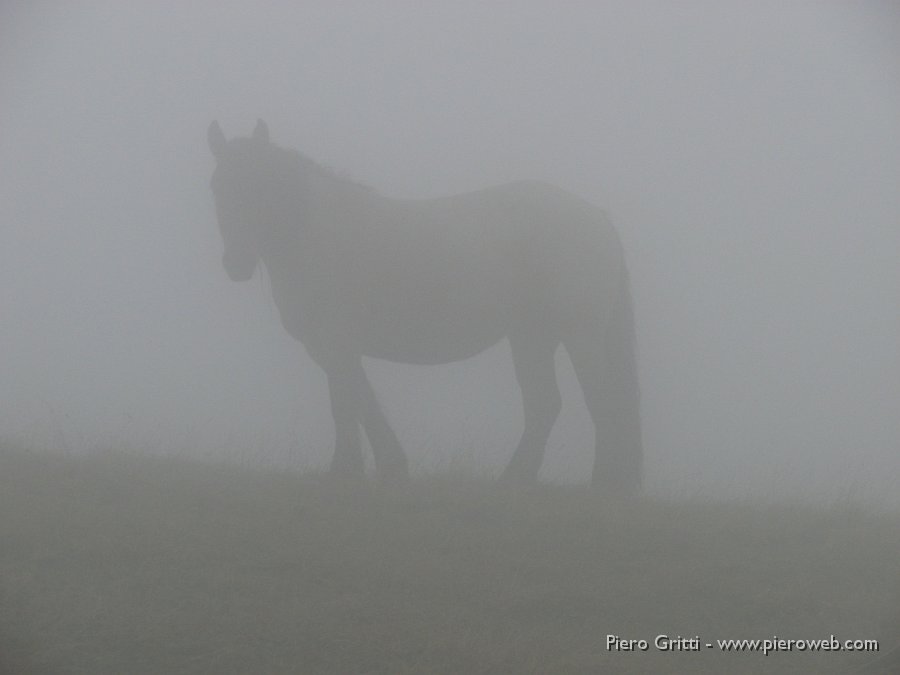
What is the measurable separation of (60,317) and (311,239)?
9.37 meters

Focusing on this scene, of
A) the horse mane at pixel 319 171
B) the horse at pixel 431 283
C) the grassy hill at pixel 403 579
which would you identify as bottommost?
the grassy hill at pixel 403 579

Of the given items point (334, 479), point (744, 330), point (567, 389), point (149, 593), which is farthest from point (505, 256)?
point (744, 330)

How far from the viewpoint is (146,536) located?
5211 millimetres

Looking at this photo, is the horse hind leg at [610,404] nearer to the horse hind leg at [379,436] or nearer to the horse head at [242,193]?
the horse hind leg at [379,436]

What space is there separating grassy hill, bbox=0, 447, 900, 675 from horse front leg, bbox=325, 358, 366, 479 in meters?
0.76

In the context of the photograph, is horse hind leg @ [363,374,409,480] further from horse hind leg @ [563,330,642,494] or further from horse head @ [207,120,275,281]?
horse hind leg @ [563,330,642,494]

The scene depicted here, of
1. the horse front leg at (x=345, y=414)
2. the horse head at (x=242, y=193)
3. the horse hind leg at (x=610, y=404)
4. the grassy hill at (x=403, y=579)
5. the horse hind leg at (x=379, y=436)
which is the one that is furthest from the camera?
the horse hind leg at (x=610, y=404)

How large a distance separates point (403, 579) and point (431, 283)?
3.17 metres

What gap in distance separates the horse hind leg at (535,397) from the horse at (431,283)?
0.03ft

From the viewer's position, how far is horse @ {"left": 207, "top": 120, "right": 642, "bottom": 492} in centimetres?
733

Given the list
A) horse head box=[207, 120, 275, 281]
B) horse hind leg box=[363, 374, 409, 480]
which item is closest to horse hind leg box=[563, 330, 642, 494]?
horse hind leg box=[363, 374, 409, 480]

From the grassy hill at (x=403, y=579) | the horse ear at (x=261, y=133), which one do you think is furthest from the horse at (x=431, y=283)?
the grassy hill at (x=403, y=579)

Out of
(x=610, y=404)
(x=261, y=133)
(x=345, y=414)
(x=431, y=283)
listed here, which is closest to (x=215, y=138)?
(x=261, y=133)

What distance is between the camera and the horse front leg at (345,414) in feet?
23.9
